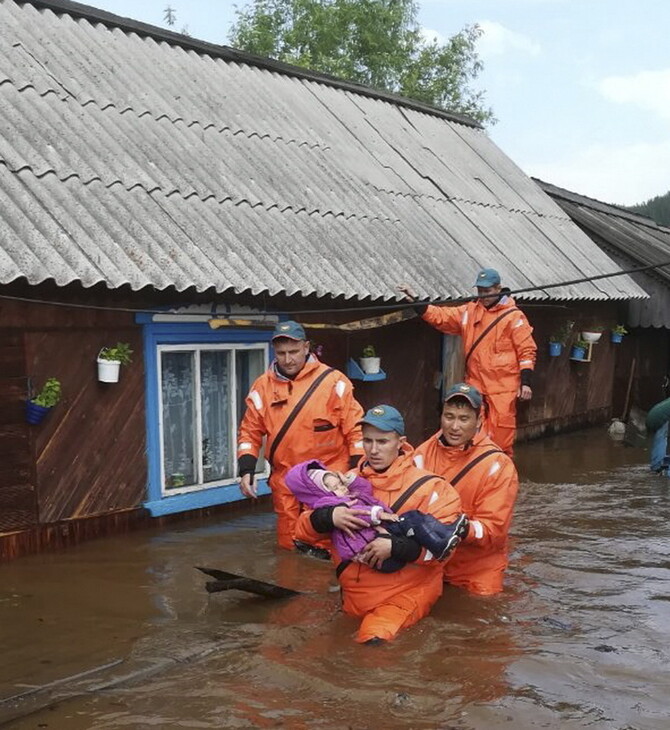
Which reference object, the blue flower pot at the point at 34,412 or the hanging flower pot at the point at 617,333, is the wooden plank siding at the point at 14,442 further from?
the hanging flower pot at the point at 617,333

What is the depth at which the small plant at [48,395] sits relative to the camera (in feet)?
20.5

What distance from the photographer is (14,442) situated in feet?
20.5

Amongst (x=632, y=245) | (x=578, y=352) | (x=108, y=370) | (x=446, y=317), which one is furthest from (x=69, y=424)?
(x=632, y=245)

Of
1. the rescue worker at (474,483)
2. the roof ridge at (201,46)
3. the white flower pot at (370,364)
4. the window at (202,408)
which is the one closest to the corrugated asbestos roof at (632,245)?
the roof ridge at (201,46)

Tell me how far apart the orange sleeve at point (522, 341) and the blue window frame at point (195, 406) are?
2.38 m

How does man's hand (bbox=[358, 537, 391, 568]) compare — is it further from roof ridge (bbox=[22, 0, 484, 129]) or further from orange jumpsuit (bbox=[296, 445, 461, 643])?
roof ridge (bbox=[22, 0, 484, 129])

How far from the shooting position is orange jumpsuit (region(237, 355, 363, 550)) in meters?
5.87

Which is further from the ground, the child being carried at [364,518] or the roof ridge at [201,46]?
the roof ridge at [201,46]

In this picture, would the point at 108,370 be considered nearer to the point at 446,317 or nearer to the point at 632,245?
the point at 446,317

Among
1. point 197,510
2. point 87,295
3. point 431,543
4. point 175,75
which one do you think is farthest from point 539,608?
point 175,75

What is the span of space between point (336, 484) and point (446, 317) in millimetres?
3971

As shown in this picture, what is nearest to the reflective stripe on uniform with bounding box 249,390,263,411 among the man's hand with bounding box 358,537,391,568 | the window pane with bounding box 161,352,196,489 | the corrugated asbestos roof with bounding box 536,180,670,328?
the window pane with bounding box 161,352,196,489

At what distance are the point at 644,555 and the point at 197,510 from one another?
12.8ft

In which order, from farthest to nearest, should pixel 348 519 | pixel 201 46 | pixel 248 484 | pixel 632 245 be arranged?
pixel 632 245, pixel 201 46, pixel 248 484, pixel 348 519
